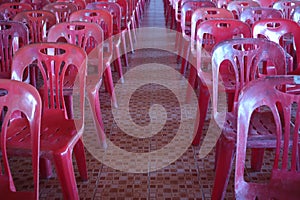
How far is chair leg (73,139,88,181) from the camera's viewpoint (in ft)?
8.15

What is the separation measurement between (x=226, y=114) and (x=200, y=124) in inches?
28.1

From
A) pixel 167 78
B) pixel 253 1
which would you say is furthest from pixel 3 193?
pixel 253 1

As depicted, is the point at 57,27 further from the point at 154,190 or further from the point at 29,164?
the point at 154,190

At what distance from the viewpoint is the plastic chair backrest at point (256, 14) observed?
3.66 m

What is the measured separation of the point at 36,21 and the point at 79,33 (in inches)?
30.1

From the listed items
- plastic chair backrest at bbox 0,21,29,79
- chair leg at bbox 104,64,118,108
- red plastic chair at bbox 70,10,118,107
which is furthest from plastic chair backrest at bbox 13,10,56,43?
chair leg at bbox 104,64,118,108

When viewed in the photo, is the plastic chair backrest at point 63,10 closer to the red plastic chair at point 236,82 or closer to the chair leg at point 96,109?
the chair leg at point 96,109

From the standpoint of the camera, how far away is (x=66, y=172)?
2020 mm

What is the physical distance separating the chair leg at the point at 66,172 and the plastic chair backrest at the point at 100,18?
1.81 metres

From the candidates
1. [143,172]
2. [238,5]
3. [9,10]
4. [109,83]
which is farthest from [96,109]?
[238,5]

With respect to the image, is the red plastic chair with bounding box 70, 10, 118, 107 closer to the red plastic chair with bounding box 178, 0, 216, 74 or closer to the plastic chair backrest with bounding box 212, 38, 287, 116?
the red plastic chair with bounding box 178, 0, 216, 74

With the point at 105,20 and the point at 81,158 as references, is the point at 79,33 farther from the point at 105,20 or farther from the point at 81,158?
the point at 81,158

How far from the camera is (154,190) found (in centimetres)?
246

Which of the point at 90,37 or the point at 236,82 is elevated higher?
the point at 90,37
